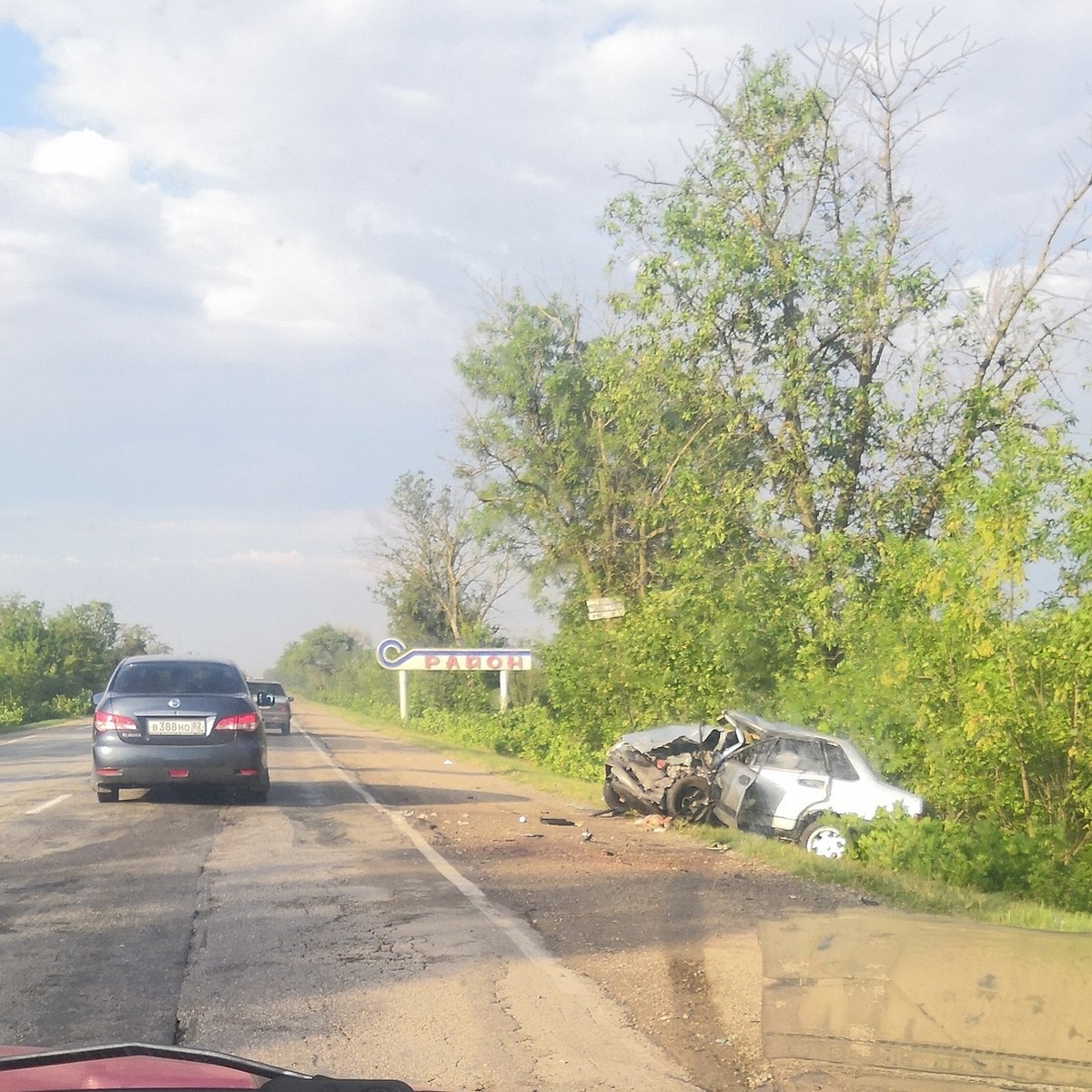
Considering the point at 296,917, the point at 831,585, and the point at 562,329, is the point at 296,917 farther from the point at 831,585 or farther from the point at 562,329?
the point at 562,329

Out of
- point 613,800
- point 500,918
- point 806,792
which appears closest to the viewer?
point 500,918

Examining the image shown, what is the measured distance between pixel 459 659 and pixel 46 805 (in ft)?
110

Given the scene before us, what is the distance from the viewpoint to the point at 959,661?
46.8 feet

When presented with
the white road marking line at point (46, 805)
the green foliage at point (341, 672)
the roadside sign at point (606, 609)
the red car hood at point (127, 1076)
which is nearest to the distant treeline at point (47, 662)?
the green foliage at point (341, 672)

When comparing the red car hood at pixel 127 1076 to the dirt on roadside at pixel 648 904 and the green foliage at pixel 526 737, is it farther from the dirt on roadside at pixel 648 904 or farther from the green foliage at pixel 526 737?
the green foliage at pixel 526 737

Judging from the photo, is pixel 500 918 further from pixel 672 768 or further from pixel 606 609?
pixel 606 609

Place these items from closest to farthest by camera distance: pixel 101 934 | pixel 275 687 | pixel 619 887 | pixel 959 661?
pixel 101 934 < pixel 619 887 < pixel 959 661 < pixel 275 687

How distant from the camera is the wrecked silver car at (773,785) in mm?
14008

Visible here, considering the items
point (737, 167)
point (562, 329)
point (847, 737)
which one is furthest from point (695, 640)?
point (562, 329)

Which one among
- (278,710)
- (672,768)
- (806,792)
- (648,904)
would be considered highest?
(278,710)

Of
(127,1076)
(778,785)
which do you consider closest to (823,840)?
(778,785)

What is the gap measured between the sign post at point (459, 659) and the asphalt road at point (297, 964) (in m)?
35.0

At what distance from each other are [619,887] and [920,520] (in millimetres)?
16903

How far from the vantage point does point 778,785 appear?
14250mm
